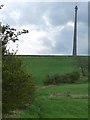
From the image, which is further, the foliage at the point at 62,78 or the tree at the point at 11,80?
the foliage at the point at 62,78

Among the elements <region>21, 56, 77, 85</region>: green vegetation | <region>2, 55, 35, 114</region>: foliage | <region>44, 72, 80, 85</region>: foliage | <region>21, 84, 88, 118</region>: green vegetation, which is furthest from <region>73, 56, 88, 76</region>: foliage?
<region>2, 55, 35, 114</region>: foliage

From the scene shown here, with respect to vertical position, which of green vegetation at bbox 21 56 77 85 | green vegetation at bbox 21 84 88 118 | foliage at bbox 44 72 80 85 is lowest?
green vegetation at bbox 21 84 88 118

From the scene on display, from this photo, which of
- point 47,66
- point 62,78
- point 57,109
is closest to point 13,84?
point 57,109

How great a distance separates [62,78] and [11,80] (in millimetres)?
38912

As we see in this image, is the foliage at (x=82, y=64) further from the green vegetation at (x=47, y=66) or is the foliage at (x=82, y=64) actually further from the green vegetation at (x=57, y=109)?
the green vegetation at (x=57, y=109)

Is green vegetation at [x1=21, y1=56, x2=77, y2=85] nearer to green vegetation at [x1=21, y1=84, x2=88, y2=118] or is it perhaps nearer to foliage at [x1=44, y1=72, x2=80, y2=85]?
foliage at [x1=44, y1=72, x2=80, y2=85]

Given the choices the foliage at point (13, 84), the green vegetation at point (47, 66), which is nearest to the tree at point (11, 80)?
the foliage at point (13, 84)

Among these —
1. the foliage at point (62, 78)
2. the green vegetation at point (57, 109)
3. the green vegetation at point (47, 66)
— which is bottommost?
the green vegetation at point (57, 109)

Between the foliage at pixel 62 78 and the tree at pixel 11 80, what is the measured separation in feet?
115

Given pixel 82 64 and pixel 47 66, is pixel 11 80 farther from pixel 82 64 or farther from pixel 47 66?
pixel 47 66

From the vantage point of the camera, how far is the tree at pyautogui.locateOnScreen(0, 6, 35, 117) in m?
18.8

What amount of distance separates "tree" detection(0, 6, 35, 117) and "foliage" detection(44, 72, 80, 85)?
3519cm

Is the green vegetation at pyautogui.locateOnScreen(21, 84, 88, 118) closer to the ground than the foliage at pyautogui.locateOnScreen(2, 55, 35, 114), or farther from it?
closer to the ground

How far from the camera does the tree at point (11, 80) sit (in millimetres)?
18844
